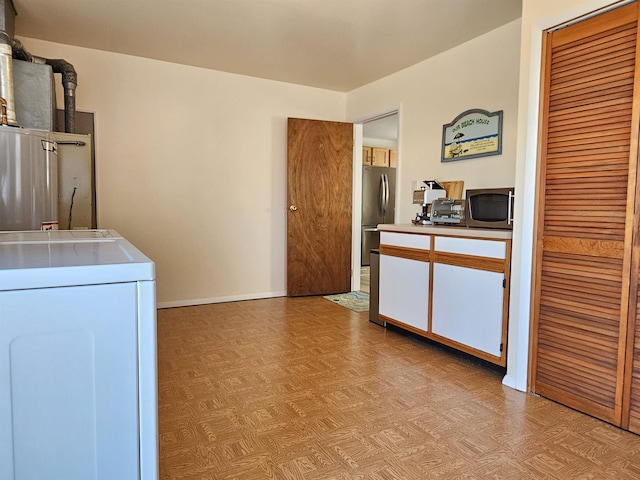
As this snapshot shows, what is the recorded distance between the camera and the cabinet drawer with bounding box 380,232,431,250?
120 inches

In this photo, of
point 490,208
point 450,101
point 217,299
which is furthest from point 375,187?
point 490,208

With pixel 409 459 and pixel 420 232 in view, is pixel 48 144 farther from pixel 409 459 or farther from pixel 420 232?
pixel 409 459

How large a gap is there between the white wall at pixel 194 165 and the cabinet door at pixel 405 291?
5.59ft

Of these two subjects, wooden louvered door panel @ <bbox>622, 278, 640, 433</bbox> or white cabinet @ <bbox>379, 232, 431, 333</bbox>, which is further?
white cabinet @ <bbox>379, 232, 431, 333</bbox>

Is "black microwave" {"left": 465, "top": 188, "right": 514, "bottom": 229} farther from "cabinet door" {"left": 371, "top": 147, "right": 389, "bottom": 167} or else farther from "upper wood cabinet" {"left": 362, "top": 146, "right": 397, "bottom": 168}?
"cabinet door" {"left": 371, "top": 147, "right": 389, "bottom": 167}

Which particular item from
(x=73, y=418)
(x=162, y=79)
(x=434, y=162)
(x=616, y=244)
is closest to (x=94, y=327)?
(x=73, y=418)

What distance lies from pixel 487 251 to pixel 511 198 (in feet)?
1.16

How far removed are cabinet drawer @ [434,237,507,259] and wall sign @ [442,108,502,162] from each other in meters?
0.88

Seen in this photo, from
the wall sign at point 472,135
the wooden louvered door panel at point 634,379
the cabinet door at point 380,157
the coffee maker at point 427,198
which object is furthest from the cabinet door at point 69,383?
the cabinet door at point 380,157

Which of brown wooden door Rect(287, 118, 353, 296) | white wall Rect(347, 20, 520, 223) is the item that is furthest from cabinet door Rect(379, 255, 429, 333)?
brown wooden door Rect(287, 118, 353, 296)

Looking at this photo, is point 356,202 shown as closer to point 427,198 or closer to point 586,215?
point 427,198

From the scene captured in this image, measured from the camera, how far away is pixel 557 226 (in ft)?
7.36

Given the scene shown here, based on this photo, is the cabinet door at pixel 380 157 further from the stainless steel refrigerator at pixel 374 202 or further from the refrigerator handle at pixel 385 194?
Result: the refrigerator handle at pixel 385 194

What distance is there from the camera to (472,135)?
3.41m
